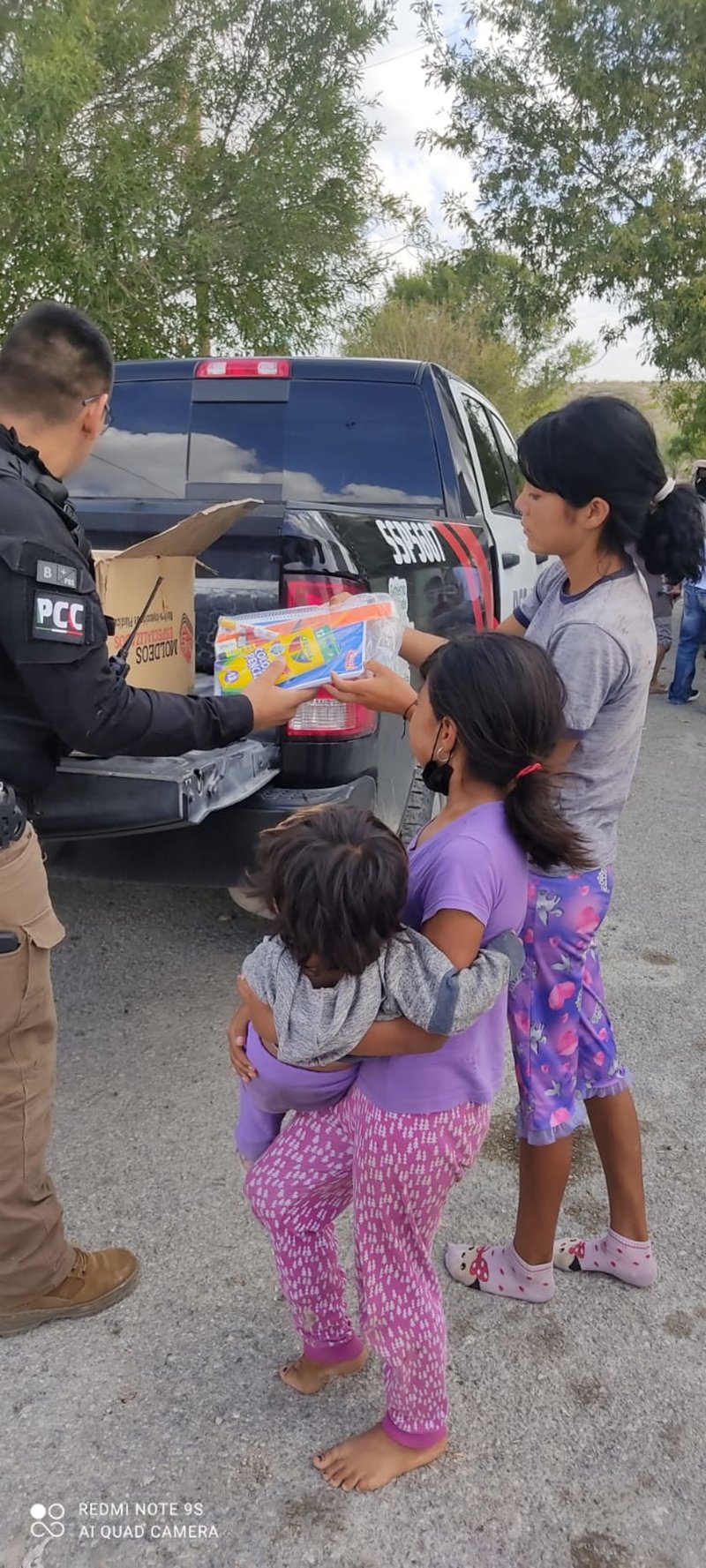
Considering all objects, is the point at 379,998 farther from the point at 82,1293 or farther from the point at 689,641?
the point at 689,641

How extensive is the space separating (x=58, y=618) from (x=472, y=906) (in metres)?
0.87

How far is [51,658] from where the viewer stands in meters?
1.81

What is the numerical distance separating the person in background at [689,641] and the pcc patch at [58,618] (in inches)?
276

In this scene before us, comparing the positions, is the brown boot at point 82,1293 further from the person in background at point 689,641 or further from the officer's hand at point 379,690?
the person in background at point 689,641

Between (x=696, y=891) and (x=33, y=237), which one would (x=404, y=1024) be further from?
(x=33, y=237)

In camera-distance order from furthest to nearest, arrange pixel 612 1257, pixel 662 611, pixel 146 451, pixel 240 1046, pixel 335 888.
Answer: pixel 662 611 < pixel 146 451 < pixel 612 1257 < pixel 240 1046 < pixel 335 888

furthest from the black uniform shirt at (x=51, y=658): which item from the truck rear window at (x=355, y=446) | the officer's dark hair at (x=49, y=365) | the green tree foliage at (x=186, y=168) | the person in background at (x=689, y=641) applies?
the green tree foliage at (x=186, y=168)

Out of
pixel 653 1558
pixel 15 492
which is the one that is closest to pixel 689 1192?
pixel 653 1558

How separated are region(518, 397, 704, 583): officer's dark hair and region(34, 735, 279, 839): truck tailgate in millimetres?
1017

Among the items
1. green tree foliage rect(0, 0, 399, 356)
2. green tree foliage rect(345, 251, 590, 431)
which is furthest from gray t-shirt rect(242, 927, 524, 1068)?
green tree foliage rect(345, 251, 590, 431)

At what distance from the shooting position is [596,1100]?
7.31 feet

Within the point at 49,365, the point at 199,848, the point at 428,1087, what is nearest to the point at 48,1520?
the point at 428,1087

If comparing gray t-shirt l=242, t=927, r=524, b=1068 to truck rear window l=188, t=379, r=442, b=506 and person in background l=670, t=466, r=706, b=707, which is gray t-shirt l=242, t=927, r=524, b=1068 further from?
person in background l=670, t=466, r=706, b=707

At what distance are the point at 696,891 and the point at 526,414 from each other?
33939 millimetres
